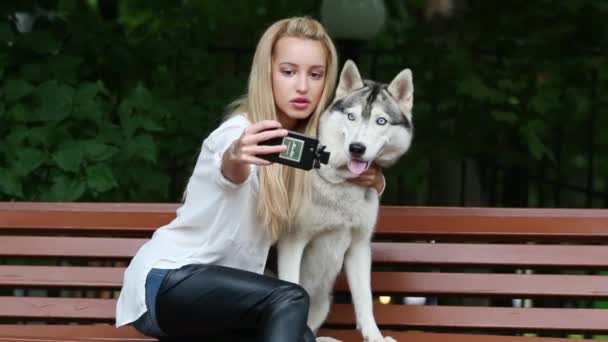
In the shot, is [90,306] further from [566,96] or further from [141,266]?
[566,96]

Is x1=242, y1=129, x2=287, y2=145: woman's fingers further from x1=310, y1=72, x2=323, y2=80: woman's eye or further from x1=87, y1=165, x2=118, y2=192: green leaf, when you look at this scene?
x1=87, y1=165, x2=118, y2=192: green leaf

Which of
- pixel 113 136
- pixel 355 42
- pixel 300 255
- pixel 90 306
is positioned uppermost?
pixel 355 42

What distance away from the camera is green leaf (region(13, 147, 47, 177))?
505 cm

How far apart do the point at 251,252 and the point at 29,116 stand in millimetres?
1971

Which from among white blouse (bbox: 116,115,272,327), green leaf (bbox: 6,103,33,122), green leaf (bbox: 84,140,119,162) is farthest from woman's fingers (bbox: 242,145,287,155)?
green leaf (bbox: 6,103,33,122)

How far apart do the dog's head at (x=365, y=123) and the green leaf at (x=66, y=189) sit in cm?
164

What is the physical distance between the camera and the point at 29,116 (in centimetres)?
522

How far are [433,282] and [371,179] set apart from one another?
2.02 ft

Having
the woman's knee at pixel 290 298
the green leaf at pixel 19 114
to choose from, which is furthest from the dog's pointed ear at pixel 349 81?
the green leaf at pixel 19 114

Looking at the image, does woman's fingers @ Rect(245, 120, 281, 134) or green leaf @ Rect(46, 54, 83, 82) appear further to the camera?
green leaf @ Rect(46, 54, 83, 82)

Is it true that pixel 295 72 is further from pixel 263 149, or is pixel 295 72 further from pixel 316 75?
pixel 263 149

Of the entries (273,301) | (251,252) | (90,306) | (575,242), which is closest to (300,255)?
(251,252)

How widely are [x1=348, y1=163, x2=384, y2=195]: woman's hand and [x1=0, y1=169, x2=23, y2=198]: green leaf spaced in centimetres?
189

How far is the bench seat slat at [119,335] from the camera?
159 inches
